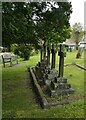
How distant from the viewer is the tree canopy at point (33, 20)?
362 inches

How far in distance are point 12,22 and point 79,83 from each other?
11.5 ft

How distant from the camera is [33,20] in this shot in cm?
1137

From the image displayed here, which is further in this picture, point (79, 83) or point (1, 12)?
point (79, 83)

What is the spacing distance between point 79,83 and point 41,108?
3356 millimetres

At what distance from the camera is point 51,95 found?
283 inches

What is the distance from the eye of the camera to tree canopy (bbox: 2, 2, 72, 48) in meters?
9.20

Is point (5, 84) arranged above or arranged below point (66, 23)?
below

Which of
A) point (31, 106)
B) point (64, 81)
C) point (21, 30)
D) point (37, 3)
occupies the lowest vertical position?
point (31, 106)

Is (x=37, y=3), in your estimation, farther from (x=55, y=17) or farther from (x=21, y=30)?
(x=21, y=30)

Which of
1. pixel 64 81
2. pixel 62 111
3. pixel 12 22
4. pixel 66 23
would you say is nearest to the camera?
pixel 62 111

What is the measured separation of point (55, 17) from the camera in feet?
36.0

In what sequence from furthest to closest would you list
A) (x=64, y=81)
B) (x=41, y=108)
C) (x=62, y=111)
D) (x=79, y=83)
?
1. (x=79, y=83)
2. (x=64, y=81)
3. (x=41, y=108)
4. (x=62, y=111)

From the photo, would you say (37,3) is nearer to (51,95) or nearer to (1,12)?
(1,12)

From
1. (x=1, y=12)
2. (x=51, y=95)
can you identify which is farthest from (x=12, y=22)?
(x=51, y=95)
